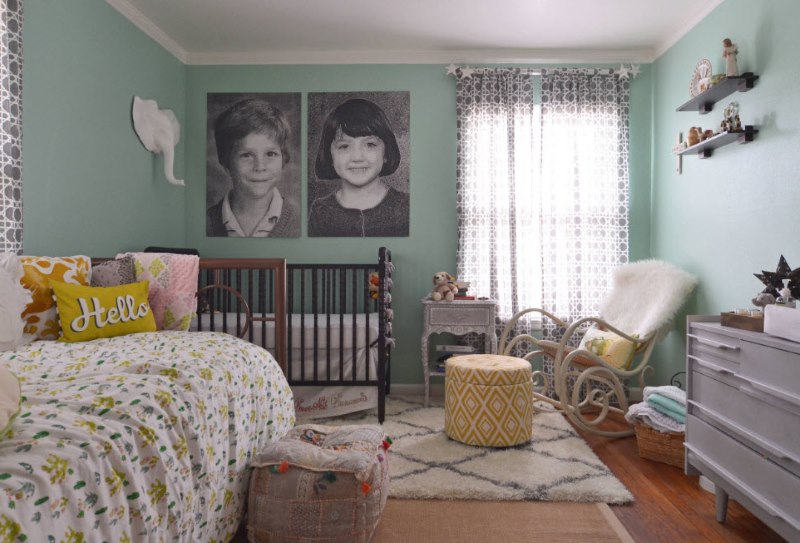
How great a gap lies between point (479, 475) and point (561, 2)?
8.73ft

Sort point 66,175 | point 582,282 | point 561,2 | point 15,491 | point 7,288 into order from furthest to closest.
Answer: point 582,282
point 561,2
point 66,175
point 7,288
point 15,491

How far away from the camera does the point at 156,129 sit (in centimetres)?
355

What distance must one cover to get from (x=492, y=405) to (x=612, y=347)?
0.95 metres

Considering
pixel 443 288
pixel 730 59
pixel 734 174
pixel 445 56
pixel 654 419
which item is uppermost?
pixel 445 56

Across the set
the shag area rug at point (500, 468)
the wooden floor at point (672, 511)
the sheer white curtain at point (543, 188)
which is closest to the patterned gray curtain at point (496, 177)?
the sheer white curtain at point (543, 188)

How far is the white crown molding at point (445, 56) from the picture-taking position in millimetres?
3977

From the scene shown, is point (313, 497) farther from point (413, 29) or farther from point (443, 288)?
point (413, 29)

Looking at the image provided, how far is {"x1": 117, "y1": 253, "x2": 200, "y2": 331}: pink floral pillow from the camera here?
2549 mm

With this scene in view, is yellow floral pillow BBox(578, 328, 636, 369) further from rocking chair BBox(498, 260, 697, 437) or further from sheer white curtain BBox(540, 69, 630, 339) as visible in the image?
sheer white curtain BBox(540, 69, 630, 339)

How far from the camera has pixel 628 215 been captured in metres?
3.97

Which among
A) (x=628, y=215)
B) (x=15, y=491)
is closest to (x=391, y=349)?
(x=628, y=215)

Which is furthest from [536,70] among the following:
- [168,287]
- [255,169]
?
[168,287]

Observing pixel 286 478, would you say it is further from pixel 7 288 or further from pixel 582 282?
pixel 582 282

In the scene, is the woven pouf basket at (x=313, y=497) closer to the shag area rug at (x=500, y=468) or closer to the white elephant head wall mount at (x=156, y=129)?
the shag area rug at (x=500, y=468)
